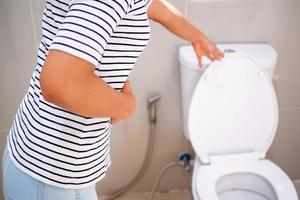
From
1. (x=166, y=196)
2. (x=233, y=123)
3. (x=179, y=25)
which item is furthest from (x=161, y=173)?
(x=179, y=25)

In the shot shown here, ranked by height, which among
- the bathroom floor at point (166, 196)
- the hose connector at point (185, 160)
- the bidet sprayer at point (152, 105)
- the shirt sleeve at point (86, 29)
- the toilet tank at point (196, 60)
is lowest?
the bathroom floor at point (166, 196)

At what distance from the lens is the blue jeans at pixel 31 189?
673mm

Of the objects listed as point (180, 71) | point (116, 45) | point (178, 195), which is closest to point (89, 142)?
point (116, 45)

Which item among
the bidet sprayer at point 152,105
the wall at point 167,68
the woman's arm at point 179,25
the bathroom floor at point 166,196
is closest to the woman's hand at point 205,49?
the woman's arm at point 179,25

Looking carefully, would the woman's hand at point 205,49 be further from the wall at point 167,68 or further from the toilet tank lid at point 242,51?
the wall at point 167,68

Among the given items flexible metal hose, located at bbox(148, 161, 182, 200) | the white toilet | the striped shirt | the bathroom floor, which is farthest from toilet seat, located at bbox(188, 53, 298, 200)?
the striped shirt

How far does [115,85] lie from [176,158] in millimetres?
895

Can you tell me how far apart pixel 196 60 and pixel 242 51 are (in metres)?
0.18

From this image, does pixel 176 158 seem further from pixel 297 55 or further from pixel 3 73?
pixel 3 73

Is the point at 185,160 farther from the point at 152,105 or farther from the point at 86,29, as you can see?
the point at 86,29

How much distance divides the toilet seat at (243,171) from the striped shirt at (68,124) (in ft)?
1.58

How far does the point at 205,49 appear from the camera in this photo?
106 centimetres

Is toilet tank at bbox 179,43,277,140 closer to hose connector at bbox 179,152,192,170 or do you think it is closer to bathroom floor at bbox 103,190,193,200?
hose connector at bbox 179,152,192,170

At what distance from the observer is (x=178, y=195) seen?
5.11 feet
